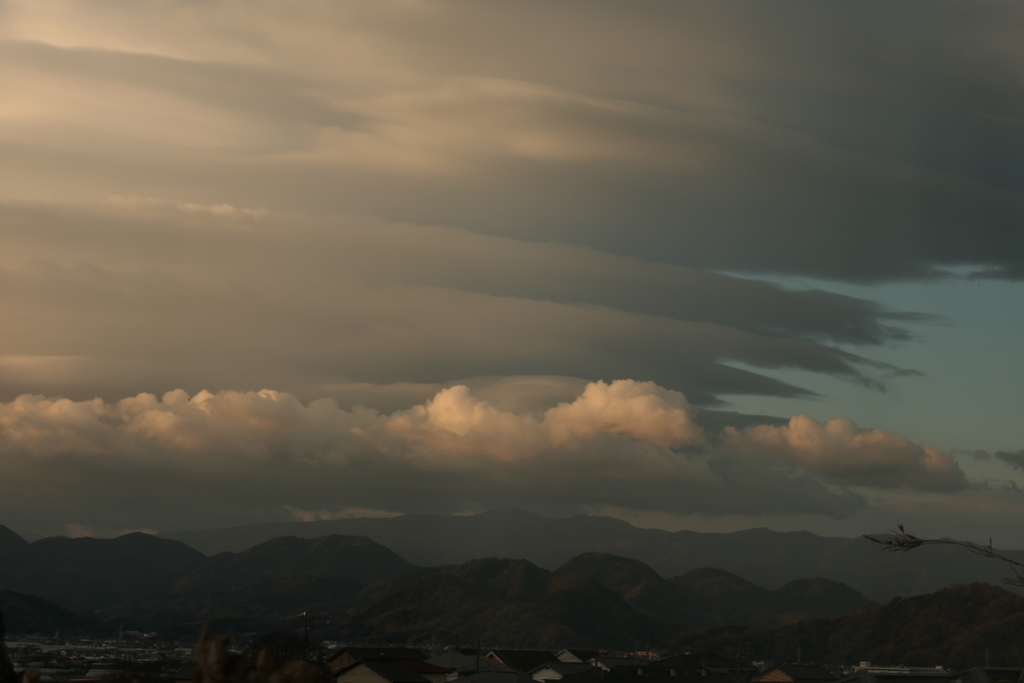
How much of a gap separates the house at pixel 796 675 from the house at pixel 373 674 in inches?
1601

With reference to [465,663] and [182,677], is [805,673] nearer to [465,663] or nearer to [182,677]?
[465,663]

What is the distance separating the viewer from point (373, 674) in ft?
286

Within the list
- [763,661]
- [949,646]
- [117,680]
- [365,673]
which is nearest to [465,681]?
[365,673]

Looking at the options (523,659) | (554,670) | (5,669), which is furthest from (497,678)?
(5,669)

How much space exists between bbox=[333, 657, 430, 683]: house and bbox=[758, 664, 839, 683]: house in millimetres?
40669

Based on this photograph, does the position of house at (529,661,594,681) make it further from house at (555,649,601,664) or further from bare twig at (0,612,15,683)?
bare twig at (0,612,15,683)

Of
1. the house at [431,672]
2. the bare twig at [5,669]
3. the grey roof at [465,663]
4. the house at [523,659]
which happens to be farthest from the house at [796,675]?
the bare twig at [5,669]

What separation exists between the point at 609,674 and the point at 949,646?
120 m

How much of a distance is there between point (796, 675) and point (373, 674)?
1836 inches

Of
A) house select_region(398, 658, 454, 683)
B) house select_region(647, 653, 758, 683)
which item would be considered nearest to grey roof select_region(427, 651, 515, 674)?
house select_region(398, 658, 454, 683)

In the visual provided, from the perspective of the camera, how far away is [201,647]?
9953 millimetres

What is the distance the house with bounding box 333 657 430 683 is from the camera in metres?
86.1

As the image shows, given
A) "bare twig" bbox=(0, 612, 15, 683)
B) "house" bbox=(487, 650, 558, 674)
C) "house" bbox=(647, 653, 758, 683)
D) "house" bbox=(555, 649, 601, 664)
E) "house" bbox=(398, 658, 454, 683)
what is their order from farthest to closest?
1. "house" bbox=(555, 649, 601, 664)
2. "house" bbox=(487, 650, 558, 674)
3. "house" bbox=(647, 653, 758, 683)
4. "house" bbox=(398, 658, 454, 683)
5. "bare twig" bbox=(0, 612, 15, 683)

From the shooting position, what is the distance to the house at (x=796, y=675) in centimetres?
10469
